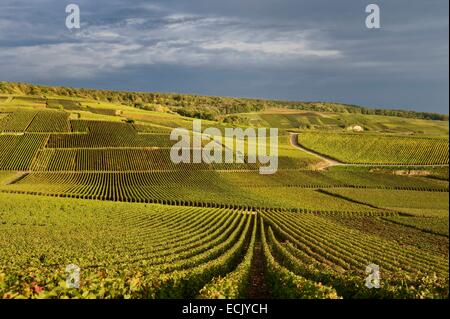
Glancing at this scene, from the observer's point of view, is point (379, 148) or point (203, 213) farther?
point (379, 148)

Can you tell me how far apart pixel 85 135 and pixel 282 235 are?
66.7m

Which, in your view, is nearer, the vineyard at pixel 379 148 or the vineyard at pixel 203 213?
the vineyard at pixel 203 213

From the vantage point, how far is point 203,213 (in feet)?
164

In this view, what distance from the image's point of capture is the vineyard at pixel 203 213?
16.5 metres

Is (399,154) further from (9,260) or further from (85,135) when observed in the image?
(9,260)

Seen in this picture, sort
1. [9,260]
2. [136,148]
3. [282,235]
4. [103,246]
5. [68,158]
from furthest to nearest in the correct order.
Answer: [136,148]
[68,158]
[282,235]
[103,246]
[9,260]

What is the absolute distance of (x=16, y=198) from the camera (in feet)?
164

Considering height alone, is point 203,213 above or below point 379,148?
below

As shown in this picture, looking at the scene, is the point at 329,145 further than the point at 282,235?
Yes

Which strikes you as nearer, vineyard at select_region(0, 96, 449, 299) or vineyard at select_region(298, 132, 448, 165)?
vineyard at select_region(0, 96, 449, 299)

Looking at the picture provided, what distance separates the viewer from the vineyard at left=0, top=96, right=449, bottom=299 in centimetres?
1653

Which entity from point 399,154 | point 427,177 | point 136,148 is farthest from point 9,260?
point 399,154
